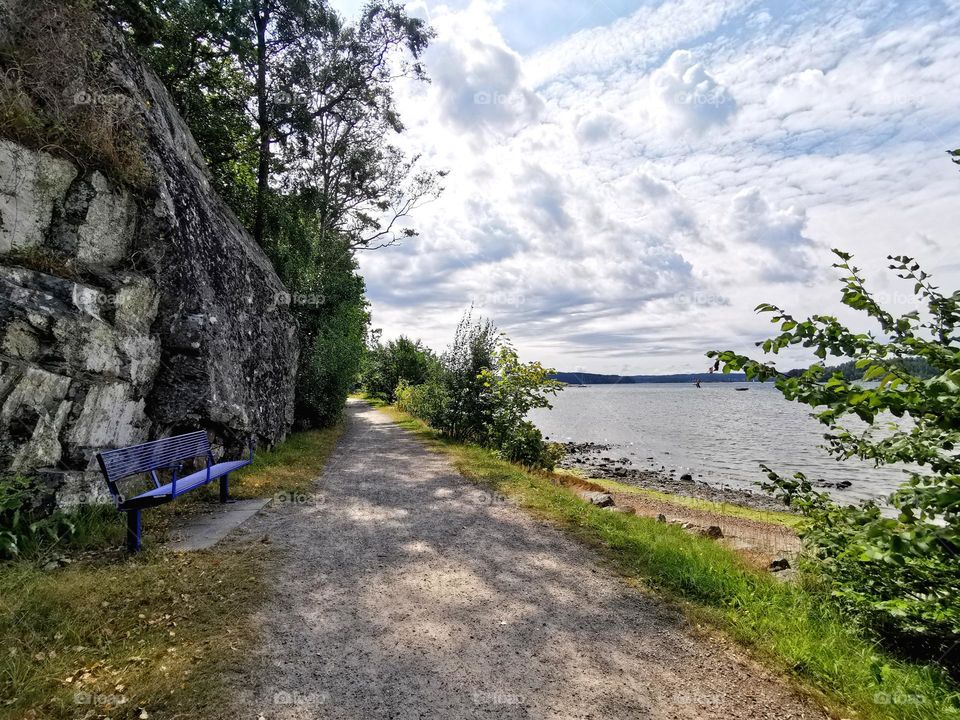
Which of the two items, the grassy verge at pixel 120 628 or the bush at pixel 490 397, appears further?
the bush at pixel 490 397

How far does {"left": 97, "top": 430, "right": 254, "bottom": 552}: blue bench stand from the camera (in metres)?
5.37

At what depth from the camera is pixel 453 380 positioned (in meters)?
15.4

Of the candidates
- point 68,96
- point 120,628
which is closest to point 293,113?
point 68,96

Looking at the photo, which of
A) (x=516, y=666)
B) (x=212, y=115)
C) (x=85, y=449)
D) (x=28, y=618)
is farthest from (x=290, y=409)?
(x=516, y=666)

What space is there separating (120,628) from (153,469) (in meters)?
2.99

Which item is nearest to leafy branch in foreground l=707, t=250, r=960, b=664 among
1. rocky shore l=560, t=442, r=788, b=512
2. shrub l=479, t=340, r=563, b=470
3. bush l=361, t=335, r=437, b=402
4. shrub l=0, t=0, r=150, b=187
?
shrub l=479, t=340, r=563, b=470

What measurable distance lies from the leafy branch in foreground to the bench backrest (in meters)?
6.39

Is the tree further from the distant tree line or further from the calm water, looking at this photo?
the calm water

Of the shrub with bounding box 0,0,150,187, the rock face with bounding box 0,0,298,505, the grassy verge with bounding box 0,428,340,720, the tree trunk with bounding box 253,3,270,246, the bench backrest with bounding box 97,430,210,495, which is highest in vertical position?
the tree trunk with bounding box 253,3,270,246

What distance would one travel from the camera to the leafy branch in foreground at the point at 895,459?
1842mm

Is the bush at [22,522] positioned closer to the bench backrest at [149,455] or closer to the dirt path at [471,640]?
the bench backrest at [149,455]

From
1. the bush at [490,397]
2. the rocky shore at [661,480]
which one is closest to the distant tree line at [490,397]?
the bush at [490,397]

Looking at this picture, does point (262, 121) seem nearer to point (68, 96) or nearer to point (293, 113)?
point (293, 113)

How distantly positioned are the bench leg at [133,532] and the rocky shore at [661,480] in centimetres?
1391
